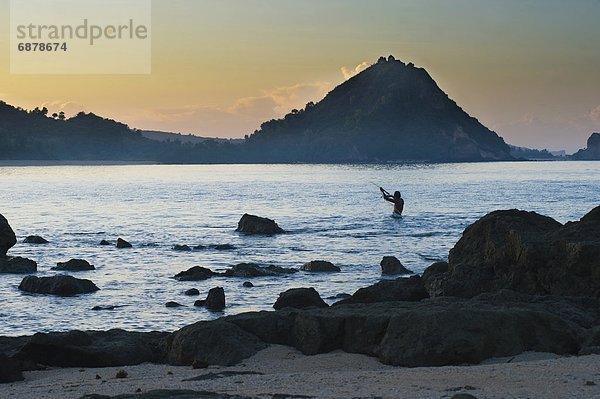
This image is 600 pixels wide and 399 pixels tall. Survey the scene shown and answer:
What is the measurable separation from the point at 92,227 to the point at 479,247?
44.7 m

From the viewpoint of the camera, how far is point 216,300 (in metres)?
27.1

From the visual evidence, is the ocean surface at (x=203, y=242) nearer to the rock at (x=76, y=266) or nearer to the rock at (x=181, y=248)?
the rock at (x=76, y=266)

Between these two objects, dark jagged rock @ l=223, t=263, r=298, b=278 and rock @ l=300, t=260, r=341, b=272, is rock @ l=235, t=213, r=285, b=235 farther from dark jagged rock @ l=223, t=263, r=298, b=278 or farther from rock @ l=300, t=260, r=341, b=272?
dark jagged rock @ l=223, t=263, r=298, b=278

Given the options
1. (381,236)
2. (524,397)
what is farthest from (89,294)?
(381,236)

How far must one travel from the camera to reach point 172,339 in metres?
18.0

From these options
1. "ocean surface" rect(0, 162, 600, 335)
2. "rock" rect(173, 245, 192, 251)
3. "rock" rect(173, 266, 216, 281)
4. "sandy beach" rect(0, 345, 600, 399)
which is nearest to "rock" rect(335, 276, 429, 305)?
"ocean surface" rect(0, 162, 600, 335)

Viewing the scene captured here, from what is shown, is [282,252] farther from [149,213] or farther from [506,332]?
[149,213]

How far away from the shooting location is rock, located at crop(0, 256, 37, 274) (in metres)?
35.8

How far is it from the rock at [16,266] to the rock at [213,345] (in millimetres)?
20197

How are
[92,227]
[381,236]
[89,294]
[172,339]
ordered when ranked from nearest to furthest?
1. [172,339]
2. [89,294]
3. [381,236]
4. [92,227]

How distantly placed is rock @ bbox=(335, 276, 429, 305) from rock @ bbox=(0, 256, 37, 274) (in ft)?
60.4

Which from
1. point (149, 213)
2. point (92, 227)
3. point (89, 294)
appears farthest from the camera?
point (149, 213)

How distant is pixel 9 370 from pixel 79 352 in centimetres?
209

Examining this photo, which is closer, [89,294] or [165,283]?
[89,294]
